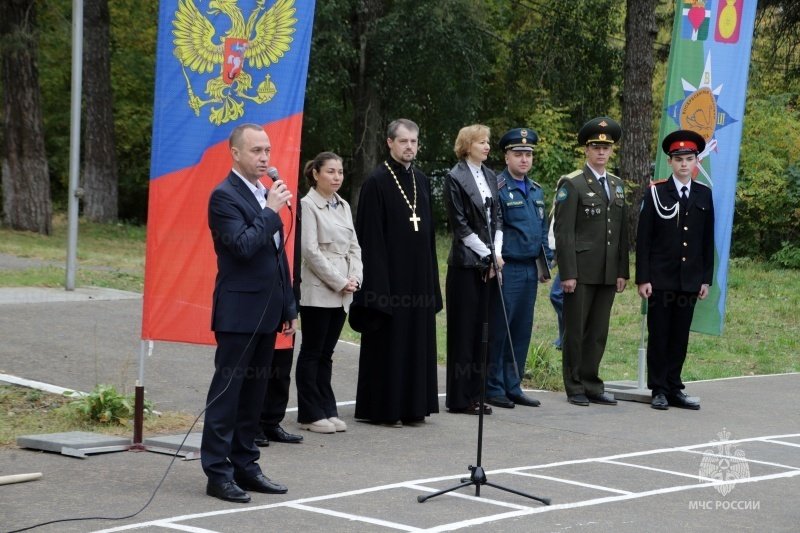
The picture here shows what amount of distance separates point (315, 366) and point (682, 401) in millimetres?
3613

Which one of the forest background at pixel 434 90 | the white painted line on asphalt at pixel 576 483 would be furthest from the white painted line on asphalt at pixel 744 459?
the forest background at pixel 434 90

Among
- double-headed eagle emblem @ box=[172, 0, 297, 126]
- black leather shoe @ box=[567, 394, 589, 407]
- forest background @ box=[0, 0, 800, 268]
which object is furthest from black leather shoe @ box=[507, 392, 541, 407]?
forest background @ box=[0, 0, 800, 268]

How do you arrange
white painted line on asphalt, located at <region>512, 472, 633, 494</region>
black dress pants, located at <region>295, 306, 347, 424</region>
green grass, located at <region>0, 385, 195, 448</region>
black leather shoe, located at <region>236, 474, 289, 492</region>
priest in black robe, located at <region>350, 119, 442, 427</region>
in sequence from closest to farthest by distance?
black leather shoe, located at <region>236, 474, 289, 492</region>
white painted line on asphalt, located at <region>512, 472, 633, 494</region>
green grass, located at <region>0, 385, 195, 448</region>
black dress pants, located at <region>295, 306, 347, 424</region>
priest in black robe, located at <region>350, 119, 442, 427</region>

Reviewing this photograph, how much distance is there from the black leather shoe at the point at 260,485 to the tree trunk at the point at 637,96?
19.5 meters

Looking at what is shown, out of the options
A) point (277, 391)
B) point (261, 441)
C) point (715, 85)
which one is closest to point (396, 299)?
point (277, 391)

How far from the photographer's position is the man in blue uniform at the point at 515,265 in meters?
10.7

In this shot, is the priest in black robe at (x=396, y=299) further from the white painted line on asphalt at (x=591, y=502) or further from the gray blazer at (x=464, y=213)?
the white painted line on asphalt at (x=591, y=502)

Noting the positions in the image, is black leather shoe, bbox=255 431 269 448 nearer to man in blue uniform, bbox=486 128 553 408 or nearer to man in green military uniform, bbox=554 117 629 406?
man in blue uniform, bbox=486 128 553 408

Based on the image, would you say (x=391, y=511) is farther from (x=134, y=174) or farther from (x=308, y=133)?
(x=134, y=174)

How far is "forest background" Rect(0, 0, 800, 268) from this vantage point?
25.7 metres

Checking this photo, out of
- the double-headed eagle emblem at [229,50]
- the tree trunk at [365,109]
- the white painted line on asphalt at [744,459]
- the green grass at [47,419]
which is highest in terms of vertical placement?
the tree trunk at [365,109]

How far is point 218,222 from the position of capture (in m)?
6.71

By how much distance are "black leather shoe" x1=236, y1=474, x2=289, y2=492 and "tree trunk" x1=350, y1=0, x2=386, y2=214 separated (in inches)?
1000

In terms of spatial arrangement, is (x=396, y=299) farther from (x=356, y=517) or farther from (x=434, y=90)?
(x=434, y=90)
